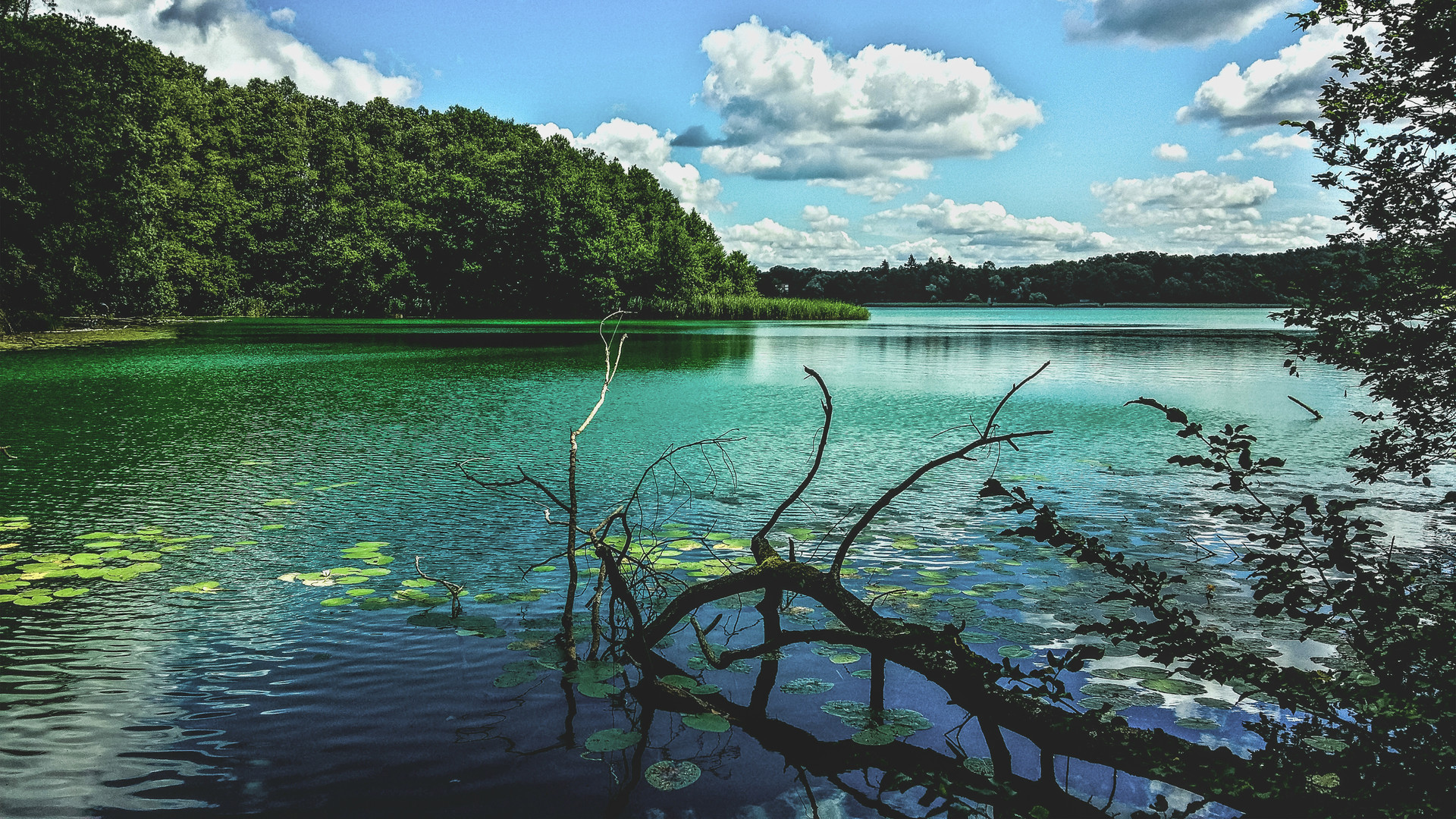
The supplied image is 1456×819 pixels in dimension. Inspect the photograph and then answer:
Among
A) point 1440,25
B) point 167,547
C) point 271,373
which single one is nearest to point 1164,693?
point 1440,25

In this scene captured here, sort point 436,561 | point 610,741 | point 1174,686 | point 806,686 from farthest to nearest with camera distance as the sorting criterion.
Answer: point 436,561 < point 806,686 < point 1174,686 < point 610,741

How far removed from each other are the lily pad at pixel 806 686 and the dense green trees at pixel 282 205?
37.1 m

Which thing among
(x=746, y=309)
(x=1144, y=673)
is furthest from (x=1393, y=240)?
(x=746, y=309)

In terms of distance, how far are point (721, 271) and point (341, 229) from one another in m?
36.7

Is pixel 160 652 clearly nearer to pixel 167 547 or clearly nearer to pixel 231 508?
pixel 167 547

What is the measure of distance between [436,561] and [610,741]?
3275 mm

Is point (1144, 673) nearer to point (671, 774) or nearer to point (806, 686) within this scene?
point (806, 686)

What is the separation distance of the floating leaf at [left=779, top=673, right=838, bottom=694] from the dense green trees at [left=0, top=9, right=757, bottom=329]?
3713 centimetres

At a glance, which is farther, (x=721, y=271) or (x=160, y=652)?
(x=721, y=271)

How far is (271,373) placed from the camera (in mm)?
21172

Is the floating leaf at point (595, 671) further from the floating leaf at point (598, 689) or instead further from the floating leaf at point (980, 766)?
the floating leaf at point (980, 766)

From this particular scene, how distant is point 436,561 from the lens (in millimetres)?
6699

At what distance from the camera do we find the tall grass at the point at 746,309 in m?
68.4

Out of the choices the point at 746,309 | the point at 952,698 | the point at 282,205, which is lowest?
the point at 952,698
